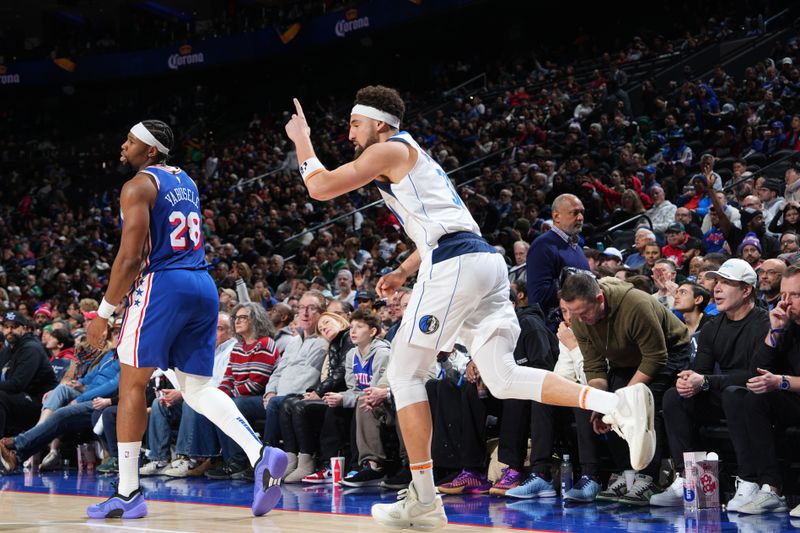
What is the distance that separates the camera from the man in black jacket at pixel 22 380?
363 inches

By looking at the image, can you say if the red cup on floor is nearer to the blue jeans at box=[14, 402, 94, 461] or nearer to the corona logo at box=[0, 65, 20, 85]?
the blue jeans at box=[14, 402, 94, 461]

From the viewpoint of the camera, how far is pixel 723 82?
15.3 meters

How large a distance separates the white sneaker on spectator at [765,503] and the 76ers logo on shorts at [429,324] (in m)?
2.15

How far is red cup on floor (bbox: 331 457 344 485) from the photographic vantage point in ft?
22.4

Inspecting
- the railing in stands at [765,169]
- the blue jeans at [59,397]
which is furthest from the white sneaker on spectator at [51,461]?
the railing in stands at [765,169]

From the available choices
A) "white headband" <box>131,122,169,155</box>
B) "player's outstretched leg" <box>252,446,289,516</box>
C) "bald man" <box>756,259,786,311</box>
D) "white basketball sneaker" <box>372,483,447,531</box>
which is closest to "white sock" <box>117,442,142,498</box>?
"player's outstretched leg" <box>252,446,289,516</box>

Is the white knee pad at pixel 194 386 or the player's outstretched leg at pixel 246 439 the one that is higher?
the white knee pad at pixel 194 386

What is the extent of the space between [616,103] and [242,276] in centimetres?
798

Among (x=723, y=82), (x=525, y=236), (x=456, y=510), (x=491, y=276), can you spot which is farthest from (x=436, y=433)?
(x=723, y=82)

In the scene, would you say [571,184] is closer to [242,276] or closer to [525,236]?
[525,236]

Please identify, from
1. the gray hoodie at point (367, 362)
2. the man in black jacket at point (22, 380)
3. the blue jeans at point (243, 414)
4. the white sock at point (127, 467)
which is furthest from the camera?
the man in black jacket at point (22, 380)

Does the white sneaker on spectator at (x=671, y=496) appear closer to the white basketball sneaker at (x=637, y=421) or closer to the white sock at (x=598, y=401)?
the white basketball sneaker at (x=637, y=421)

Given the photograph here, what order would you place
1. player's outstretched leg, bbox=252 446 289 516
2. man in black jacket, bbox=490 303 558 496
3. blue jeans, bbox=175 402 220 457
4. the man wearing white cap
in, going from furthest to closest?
the man wearing white cap < blue jeans, bbox=175 402 220 457 < man in black jacket, bbox=490 303 558 496 < player's outstretched leg, bbox=252 446 289 516

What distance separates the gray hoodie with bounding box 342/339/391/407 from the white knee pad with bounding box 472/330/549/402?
2828 mm
